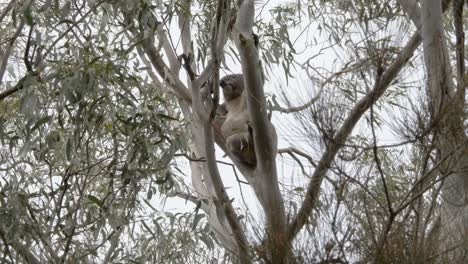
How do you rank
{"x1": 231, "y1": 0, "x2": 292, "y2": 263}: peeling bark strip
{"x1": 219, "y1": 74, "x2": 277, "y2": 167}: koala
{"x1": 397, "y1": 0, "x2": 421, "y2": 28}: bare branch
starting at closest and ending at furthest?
{"x1": 231, "y1": 0, "x2": 292, "y2": 263}: peeling bark strip
{"x1": 397, "y1": 0, "x2": 421, "y2": 28}: bare branch
{"x1": 219, "y1": 74, "x2": 277, "y2": 167}: koala

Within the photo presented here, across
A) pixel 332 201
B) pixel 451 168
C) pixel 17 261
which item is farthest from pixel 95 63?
pixel 451 168

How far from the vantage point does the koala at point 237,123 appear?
587cm

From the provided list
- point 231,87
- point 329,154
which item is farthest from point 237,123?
point 329,154

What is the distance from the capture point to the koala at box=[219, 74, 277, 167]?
231 inches

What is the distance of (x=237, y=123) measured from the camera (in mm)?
6340

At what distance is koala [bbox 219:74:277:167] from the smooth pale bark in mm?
1661

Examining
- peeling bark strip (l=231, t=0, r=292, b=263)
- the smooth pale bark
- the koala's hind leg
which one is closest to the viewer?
the smooth pale bark

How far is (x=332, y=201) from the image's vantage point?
11.7 feet

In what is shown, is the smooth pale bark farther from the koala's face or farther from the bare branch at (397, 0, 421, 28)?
the koala's face

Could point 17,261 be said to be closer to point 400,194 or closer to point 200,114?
point 200,114

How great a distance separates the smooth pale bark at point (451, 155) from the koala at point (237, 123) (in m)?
1.66

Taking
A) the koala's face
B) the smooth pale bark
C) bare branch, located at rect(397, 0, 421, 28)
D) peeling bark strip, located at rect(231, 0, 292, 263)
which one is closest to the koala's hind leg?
the koala's face

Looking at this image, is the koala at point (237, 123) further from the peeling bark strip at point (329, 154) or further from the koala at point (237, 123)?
the peeling bark strip at point (329, 154)

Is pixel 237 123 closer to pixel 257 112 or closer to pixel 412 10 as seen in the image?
pixel 412 10
